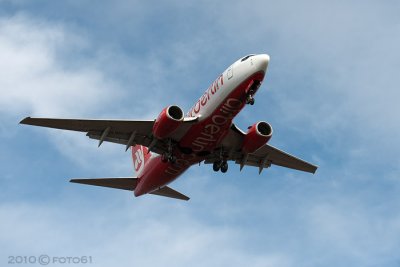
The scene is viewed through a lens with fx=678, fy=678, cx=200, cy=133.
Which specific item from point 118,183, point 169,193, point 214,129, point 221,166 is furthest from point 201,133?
point 169,193

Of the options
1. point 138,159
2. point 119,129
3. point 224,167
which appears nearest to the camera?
point 119,129

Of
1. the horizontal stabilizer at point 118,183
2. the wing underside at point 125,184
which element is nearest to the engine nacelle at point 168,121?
the wing underside at point 125,184

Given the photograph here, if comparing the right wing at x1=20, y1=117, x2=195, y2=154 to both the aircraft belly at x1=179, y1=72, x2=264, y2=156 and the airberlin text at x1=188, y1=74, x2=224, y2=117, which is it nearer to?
the aircraft belly at x1=179, y1=72, x2=264, y2=156

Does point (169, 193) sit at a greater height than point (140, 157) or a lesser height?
lesser

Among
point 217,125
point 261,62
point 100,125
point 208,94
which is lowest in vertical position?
point 100,125

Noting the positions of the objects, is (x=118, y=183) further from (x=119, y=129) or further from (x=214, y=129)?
(x=214, y=129)

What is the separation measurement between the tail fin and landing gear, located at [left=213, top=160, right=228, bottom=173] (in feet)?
16.5

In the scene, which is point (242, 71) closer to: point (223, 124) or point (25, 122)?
point (223, 124)

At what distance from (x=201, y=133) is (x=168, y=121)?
2.25 metres

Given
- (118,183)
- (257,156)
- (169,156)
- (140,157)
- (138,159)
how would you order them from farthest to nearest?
1. (138,159)
2. (140,157)
3. (118,183)
4. (257,156)
5. (169,156)

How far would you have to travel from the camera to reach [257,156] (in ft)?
152

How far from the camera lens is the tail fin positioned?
46953mm

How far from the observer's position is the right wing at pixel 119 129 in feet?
129

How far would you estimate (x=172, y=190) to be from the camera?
49094mm
